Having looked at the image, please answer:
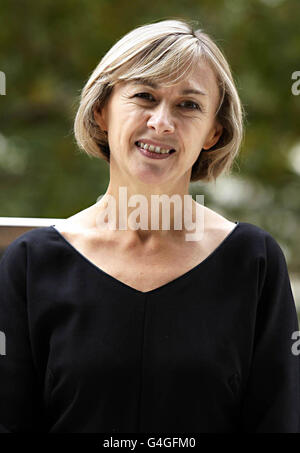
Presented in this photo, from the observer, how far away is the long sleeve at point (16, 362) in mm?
1231

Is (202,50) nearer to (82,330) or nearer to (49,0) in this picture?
(82,330)

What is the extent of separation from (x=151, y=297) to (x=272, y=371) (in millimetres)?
270

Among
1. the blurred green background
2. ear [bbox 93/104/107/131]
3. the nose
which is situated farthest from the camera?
the blurred green background

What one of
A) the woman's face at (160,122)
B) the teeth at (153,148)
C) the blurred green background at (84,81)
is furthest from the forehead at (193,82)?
the blurred green background at (84,81)

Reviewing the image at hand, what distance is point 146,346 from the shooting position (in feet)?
3.95

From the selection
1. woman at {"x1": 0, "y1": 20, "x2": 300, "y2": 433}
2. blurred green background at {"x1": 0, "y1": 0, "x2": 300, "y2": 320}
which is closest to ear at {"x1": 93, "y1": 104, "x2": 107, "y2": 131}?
woman at {"x1": 0, "y1": 20, "x2": 300, "y2": 433}

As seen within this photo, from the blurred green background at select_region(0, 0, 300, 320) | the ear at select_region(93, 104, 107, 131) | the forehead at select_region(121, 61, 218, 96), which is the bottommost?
the ear at select_region(93, 104, 107, 131)

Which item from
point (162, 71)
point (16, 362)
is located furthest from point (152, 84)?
point (16, 362)

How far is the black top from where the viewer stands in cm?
120

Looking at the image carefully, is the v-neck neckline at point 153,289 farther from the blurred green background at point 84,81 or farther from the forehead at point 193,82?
the blurred green background at point 84,81

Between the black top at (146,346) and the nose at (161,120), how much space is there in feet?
0.87

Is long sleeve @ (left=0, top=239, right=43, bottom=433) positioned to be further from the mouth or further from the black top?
the mouth

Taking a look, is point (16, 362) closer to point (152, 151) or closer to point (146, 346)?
point (146, 346)

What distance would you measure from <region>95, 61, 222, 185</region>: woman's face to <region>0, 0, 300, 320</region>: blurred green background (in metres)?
2.78
